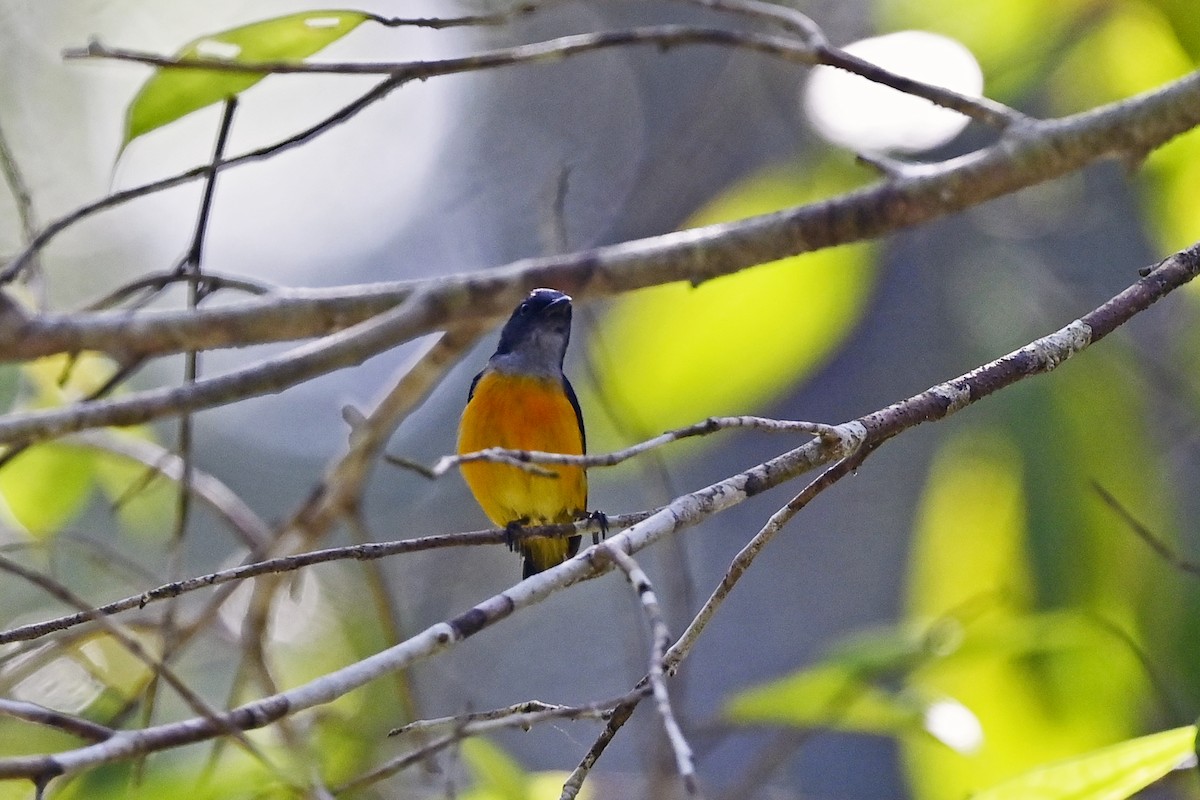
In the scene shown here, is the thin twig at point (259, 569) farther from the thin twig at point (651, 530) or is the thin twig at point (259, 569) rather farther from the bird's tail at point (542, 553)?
the bird's tail at point (542, 553)

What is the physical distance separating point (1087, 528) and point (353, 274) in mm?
12888

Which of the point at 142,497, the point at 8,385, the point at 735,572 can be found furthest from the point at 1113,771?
the point at 142,497

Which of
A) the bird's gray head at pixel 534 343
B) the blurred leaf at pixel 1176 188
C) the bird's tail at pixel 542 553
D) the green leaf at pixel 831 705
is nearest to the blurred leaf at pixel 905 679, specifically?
the green leaf at pixel 831 705

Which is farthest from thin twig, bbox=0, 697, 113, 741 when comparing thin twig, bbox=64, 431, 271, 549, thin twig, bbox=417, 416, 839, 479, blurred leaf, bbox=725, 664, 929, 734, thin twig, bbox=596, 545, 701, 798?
thin twig, bbox=64, 431, 271, 549

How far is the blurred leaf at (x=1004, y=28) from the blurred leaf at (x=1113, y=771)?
2.06m

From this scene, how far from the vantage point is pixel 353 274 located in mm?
14992

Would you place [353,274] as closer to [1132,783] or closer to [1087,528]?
[1087,528]

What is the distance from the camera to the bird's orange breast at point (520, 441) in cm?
400

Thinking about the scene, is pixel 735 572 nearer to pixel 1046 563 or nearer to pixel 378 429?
pixel 1046 563

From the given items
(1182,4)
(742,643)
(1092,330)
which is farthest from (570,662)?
(1092,330)

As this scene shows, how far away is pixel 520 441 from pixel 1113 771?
2.51 m

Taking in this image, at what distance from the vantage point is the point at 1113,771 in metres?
1.78

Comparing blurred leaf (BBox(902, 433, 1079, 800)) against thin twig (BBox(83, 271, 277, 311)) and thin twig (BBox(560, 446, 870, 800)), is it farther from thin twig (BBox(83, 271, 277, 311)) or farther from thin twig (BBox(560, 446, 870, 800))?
thin twig (BBox(83, 271, 277, 311))

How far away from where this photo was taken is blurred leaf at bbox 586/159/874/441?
313cm
